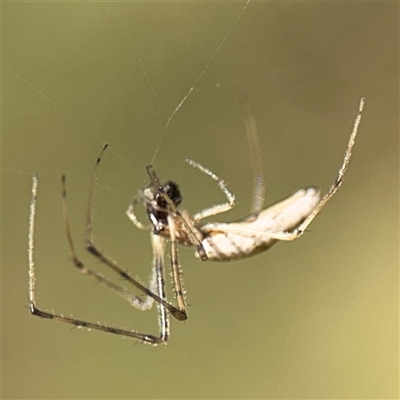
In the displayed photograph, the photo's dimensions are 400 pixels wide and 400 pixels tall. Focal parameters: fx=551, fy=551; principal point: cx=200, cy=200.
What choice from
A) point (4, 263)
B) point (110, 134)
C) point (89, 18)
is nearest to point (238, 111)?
point (110, 134)

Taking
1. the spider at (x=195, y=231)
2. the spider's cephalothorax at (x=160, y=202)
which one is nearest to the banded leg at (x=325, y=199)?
the spider at (x=195, y=231)

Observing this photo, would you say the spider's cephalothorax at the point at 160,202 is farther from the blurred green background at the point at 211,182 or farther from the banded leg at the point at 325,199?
the blurred green background at the point at 211,182

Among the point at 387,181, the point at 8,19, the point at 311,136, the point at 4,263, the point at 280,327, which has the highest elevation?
the point at 8,19

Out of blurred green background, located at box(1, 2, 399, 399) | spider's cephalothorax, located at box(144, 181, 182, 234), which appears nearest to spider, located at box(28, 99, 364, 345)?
spider's cephalothorax, located at box(144, 181, 182, 234)

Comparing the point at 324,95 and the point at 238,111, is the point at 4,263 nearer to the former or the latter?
the point at 238,111

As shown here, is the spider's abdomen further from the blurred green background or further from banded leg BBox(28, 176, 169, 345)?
the blurred green background

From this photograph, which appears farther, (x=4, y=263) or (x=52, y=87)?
(x=4, y=263)
